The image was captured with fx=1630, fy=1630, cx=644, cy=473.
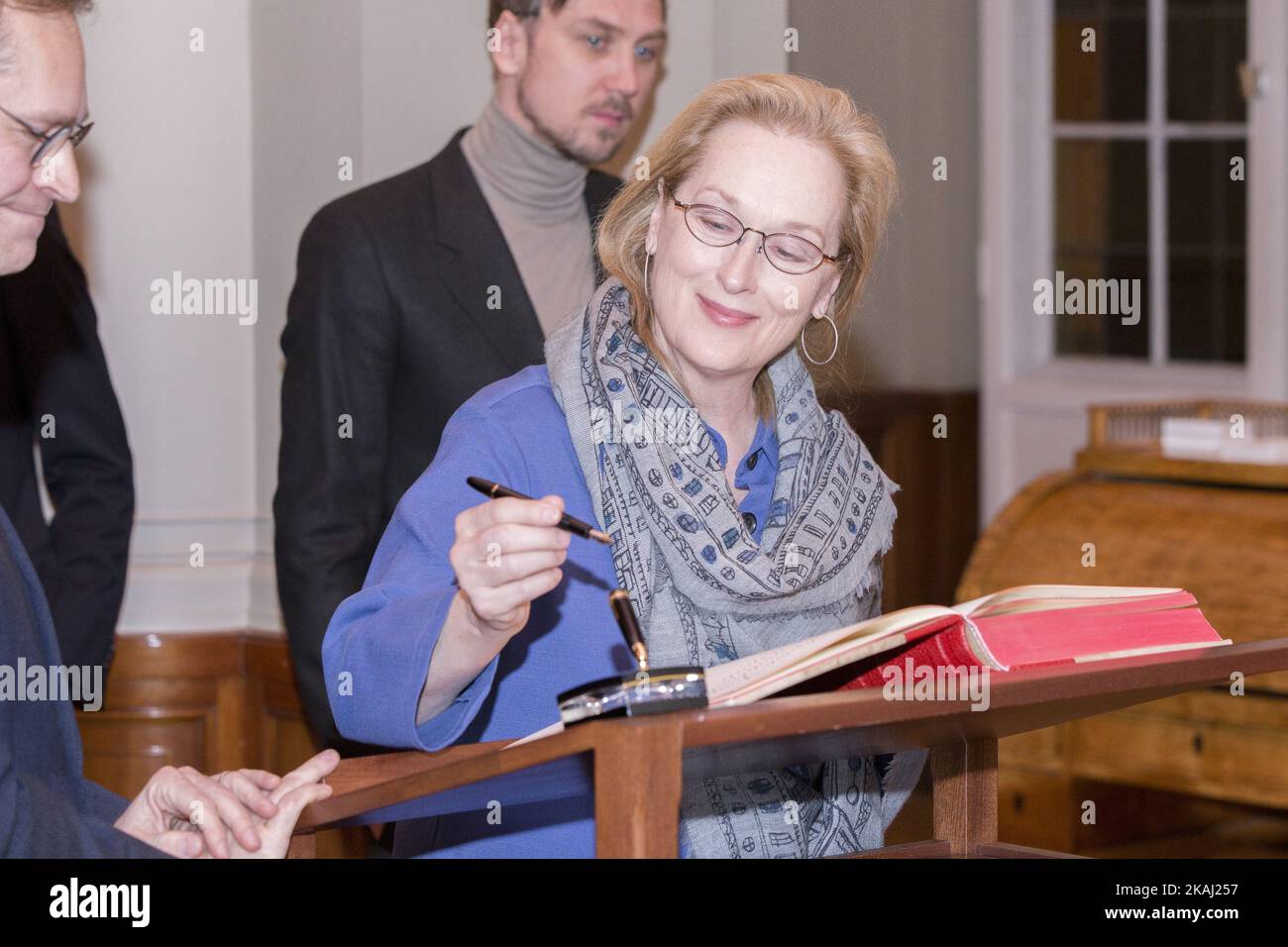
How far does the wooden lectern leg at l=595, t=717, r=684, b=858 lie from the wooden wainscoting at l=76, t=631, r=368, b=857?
81.7 inches

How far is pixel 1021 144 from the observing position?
4.73 m

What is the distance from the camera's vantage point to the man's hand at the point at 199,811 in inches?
53.4

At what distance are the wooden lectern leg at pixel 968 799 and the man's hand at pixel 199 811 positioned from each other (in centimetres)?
65

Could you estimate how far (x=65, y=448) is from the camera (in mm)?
2555

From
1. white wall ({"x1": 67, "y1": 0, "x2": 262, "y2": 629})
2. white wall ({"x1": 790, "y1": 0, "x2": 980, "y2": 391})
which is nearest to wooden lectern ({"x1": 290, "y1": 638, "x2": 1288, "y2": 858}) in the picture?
white wall ({"x1": 67, "y1": 0, "x2": 262, "y2": 629})

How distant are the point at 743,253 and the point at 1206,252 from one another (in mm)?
3214

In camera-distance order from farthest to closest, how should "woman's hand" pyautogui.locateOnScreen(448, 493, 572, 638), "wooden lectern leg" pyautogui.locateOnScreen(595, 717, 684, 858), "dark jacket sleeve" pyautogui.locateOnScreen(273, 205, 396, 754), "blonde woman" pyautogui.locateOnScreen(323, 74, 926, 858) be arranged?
1. "dark jacket sleeve" pyautogui.locateOnScreen(273, 205, 396, 754)
2. "blonde woman" pyautogui.locateOnScreen(323, 74, 926, 858)
3. "woman's hand" pyautogui.locateOnScreen(448, 493, 572, 638)
4. "wooden lectern leg" pyautogui.locateOnScreen(595, 717, 684, 858)

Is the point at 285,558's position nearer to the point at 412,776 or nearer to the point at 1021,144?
the point at 412,776

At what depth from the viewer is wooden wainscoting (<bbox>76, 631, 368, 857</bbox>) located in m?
2.98

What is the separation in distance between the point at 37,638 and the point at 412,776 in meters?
0.52

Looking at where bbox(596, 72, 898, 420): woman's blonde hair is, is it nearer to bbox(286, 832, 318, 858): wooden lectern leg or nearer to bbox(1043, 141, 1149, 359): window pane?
bbox(286, 832, 318, 858): wooden lectern leg

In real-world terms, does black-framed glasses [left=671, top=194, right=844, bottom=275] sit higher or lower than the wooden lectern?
higher

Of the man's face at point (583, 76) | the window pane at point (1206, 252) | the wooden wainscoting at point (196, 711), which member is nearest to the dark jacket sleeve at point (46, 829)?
the man's face at point (583, 76)

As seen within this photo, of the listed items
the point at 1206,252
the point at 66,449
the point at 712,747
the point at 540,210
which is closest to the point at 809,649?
the point at 712,747
